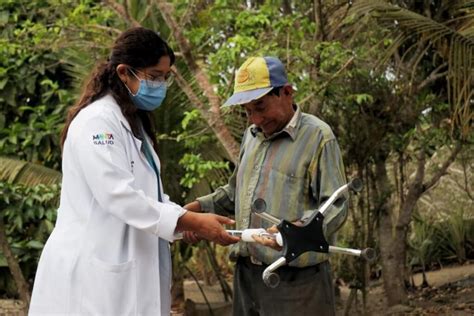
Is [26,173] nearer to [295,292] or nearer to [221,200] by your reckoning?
[221,200]

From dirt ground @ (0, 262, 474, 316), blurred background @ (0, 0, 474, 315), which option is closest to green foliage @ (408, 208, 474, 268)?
dirt ground @ (0, 262, 474, 316)

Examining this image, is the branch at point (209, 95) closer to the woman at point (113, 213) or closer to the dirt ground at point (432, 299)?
the dirt ground at point (432, 299)

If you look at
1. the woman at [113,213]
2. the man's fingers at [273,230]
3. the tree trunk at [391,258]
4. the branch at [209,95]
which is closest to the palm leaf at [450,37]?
the branch at [209,95]

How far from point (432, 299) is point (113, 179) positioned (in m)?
6.38

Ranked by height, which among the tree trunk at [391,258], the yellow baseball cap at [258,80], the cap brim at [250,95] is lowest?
the tree trunk at [391,258]

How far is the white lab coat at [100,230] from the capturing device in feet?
13.1

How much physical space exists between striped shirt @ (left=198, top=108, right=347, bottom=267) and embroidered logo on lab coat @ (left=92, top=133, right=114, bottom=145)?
0.78 meters

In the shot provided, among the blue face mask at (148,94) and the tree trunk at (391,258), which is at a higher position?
the blue face mask at (148,94)

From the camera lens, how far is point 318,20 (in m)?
7.80

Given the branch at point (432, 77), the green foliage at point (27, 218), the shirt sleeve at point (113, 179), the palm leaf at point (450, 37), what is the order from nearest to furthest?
the shirt sleeve at point (113, 179) < the palm leaf at point (450, 37) < the green foliage at point (27, 218) < the branch at point (432, 77)

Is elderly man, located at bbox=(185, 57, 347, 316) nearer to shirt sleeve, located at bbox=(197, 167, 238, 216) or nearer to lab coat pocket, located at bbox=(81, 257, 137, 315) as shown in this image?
shirt sleeve, located at bbox=(197, 167, 238, 216)

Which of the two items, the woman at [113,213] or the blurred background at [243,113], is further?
the blurred background at [243,113]

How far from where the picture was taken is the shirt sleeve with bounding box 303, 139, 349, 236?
422 cm

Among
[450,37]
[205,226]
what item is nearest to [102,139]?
[205,226]
